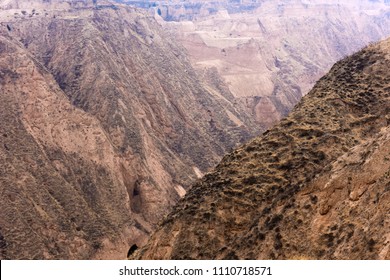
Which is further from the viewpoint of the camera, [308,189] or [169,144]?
[169,144]

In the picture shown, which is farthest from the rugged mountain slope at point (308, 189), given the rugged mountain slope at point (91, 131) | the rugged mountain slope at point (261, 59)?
the rugged mountain slope at point (261, 59)

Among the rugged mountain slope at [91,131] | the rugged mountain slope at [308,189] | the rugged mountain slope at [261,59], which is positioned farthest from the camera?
the rugged mountain slope at [261,59]

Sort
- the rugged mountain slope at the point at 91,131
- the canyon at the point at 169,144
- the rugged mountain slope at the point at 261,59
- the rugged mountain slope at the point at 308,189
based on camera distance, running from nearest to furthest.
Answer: the rugged mountain slope at the point at 308,189 → the canyon at the point at 169,144 → the rugged mountain slope at the point at 91,131 → the rugged mountain slope at the point at 261,59

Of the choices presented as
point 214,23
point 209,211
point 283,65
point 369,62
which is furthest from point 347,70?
point 214,23

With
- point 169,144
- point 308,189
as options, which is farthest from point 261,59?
point 308,189

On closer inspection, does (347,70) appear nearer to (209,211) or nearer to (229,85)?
(209,211)

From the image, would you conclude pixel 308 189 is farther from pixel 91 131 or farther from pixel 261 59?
pixel 261 59

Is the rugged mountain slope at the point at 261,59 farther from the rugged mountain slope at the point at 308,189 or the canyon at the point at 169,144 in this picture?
the rugged mountain slope at the point at 308,189
